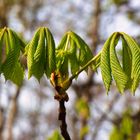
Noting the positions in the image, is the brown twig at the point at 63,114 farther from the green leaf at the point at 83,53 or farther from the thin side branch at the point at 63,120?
the green leaf at the point at 83,53

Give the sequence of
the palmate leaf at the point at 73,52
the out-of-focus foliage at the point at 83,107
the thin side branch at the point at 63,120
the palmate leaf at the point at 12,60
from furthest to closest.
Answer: the out-of-focus foliage at the point at 83,107 < the palmate leaf at the point at 73,52 < the palmate leaf at the point at 12,60 < the thin side branch at the point at 63,120

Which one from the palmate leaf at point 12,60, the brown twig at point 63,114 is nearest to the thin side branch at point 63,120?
the brown twig at point 63,114

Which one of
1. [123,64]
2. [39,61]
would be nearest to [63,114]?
[39,61]

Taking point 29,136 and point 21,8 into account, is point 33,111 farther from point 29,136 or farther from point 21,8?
point 21,8

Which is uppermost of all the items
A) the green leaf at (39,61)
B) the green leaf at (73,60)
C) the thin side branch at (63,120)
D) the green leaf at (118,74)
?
the green leaf at (73,60)

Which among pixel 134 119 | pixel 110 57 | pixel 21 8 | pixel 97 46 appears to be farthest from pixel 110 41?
pixel 21 8

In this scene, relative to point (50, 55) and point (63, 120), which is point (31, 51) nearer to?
point (50, 55)
